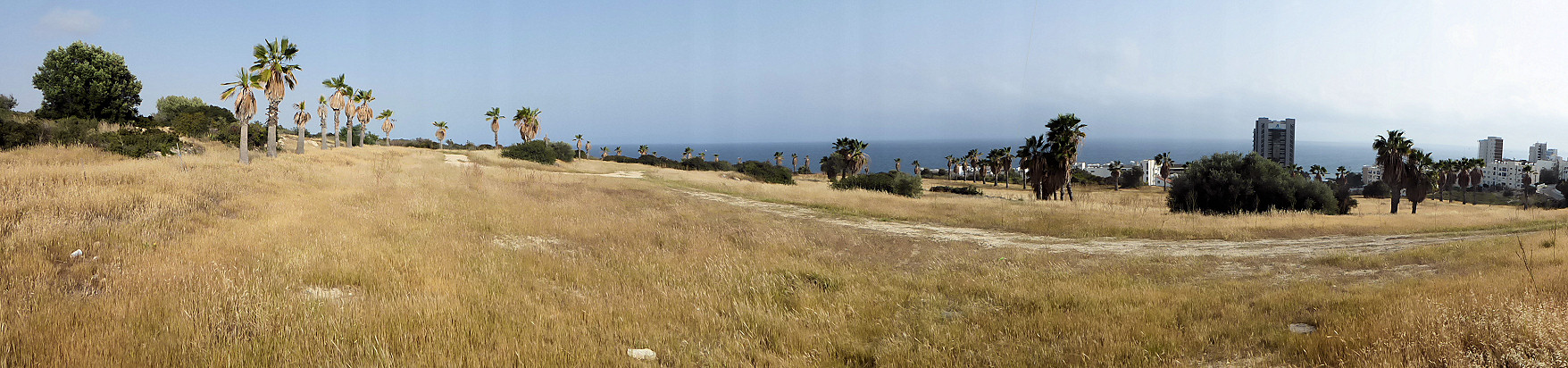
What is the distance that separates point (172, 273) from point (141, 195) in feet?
26.1

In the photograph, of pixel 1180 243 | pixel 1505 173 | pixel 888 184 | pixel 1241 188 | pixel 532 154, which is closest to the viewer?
pixel 1180 243

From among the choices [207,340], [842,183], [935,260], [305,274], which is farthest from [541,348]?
[842,183]

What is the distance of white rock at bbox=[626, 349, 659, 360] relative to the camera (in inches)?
207

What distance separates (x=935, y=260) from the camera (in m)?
10.8

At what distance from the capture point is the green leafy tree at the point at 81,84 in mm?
43094

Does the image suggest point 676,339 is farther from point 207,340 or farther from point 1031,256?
point 1031,256

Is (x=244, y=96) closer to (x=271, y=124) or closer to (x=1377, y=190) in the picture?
(x=271, y=124)

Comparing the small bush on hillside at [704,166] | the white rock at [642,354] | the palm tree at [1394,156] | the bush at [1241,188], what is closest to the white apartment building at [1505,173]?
the palm tree at [1394,156]

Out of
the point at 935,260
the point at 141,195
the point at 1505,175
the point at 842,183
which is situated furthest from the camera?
the point at 1505,175

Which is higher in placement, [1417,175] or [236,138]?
[236,138]

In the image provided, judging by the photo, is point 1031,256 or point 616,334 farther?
point 1031,256

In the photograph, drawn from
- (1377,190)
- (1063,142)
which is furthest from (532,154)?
(1377,190)

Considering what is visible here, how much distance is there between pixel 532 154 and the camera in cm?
6284

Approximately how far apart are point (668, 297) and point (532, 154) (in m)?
60.5
